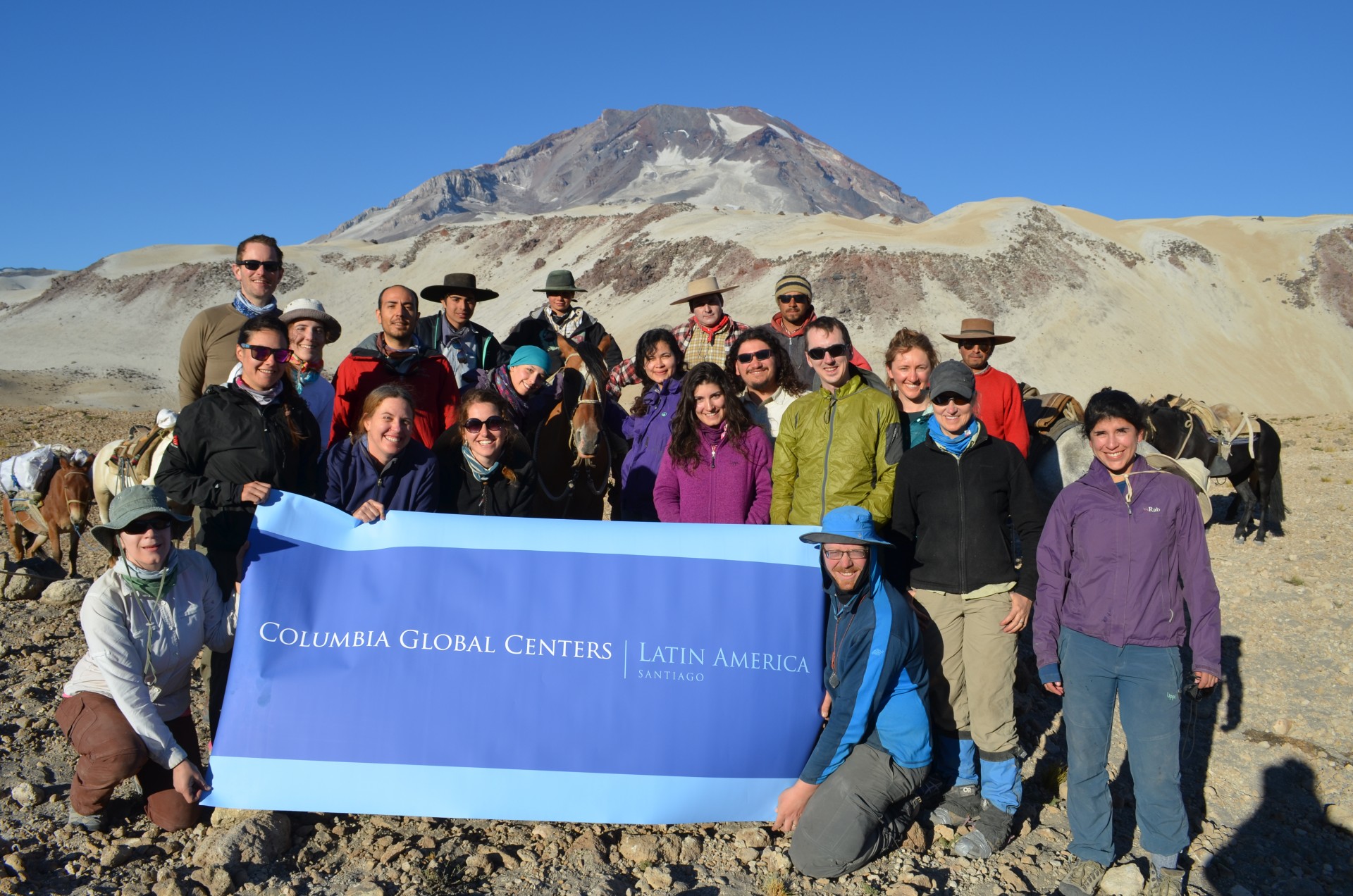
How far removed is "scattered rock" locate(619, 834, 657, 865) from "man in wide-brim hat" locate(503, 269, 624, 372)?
12.3 ft

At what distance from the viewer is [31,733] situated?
4828 millimetres

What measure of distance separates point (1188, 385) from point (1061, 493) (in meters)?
36.7

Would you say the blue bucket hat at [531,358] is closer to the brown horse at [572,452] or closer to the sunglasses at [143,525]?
the brown horse at [572,452]

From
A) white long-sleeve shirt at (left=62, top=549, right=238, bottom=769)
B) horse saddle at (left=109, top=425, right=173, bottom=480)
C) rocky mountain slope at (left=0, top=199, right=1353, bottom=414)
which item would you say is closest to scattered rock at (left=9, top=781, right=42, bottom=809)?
white long-sleeve shirt at (left=62, top=549, right=238, bottom=769)

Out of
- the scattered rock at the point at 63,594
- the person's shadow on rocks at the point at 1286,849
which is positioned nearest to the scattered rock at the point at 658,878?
the person's shadow on rocks at the point at 1286,849

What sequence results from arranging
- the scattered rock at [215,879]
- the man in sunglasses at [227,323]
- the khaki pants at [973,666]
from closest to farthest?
the scattered rock at [215,879] → the khaki pants at [973,666] → the man in sunglasses at [227,323]

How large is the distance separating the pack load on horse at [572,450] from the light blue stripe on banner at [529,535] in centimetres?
103

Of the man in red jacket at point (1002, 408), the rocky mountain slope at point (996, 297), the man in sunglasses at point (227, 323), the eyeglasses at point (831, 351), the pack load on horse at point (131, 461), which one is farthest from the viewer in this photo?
the rocky mountain slope at point (996, 297)

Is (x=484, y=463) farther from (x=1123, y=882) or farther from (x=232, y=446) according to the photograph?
(x=1123, y=882)

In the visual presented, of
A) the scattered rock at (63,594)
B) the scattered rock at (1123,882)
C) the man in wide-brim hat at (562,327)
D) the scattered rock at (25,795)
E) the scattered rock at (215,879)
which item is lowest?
the scattered rock at (1123,882)

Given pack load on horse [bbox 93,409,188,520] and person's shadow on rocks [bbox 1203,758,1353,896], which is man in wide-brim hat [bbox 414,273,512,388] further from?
person's shadow on rocks [bbox 1203,758,1353,896]

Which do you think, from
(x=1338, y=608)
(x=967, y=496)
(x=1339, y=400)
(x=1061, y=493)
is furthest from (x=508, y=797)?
(x=1339, y=400)

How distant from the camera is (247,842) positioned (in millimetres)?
3648

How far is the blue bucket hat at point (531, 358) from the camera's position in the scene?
5.09m
